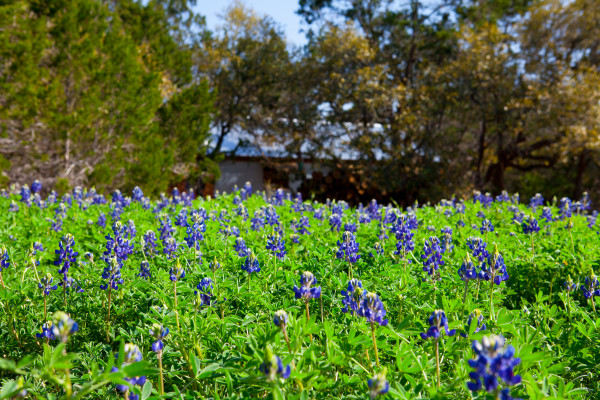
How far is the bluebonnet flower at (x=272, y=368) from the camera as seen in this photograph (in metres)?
1.52

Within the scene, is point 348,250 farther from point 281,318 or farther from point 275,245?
point 281,318

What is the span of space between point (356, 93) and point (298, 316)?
15.4 meters

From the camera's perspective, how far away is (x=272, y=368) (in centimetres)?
152

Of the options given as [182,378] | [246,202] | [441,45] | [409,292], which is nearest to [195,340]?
[182,378]

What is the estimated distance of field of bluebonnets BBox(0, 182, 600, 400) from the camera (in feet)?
5.84

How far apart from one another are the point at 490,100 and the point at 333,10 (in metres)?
7.76

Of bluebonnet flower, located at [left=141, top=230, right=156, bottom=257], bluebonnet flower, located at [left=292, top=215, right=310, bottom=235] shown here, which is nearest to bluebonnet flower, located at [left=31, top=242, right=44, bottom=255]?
bluebonnet flower, located at [left=141, top=230, right=156, bottom=257]

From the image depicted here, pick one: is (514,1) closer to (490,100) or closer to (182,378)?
(490,100)

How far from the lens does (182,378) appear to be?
2.33 metres

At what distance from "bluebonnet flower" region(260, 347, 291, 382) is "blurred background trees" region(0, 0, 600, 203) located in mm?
11941

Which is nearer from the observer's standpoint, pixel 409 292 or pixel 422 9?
pixel 409 292

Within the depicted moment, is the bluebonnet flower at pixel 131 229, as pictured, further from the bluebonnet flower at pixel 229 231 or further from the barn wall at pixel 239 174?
the barn wall at pixel 239 174

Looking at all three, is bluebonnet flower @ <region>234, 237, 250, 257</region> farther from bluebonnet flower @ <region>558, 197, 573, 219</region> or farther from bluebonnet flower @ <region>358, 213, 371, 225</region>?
bluebonnet flower @ <region>558, 197, 573, 219</region>

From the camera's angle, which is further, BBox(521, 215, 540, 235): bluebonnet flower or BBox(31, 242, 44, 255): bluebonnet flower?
BBox(521, 215, 540, 235): bluebonnet flower
